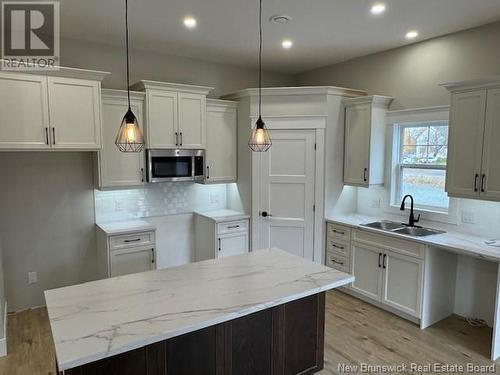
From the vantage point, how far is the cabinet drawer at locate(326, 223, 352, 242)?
404cm

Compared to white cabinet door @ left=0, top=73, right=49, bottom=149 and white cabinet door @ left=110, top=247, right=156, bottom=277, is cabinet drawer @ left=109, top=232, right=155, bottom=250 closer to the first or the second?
white cabinet door @ left=110, top=247, right=156, bottom=277

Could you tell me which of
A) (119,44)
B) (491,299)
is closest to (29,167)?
(119,44)

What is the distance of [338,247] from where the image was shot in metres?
4.17

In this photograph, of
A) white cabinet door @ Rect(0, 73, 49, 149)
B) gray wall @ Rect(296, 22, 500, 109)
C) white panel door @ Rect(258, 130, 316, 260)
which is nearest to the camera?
white cabinet door @ Rect(0, 73, 49, 149)

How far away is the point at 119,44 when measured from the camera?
390 centimetres

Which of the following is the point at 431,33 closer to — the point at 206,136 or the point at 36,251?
the point at 206,136

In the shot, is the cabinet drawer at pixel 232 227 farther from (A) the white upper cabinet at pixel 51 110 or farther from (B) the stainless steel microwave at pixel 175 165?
(A) the white upper cabinet at pixel 51 110

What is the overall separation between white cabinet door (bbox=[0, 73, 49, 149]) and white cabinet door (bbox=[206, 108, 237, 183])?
5.82ft

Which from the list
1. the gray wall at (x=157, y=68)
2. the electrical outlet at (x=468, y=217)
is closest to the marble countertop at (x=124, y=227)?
the gray wall at (x=157, y=68)

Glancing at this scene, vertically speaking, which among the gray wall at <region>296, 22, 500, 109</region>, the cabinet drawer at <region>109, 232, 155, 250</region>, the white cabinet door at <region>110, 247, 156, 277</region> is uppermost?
the gray wall at <region>296, 22, 500, 109</region>

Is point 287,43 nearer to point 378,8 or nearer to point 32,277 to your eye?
point 378,8

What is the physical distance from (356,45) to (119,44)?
2.61 m

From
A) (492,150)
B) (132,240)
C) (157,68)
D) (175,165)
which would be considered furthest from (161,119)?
(492,150)
